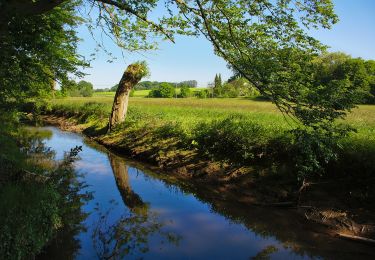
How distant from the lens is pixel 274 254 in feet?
23.1

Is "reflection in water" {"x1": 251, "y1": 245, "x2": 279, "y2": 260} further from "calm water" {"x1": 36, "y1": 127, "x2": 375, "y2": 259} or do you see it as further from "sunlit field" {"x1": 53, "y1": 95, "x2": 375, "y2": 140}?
"sunlit field" {"x1": 53, "y1": 95, "x2": 375, "y2": 140}

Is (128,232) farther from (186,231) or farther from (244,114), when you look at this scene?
(244,114)

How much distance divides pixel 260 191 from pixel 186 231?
304cm

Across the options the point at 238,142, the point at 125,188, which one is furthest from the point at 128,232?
the point at 238,142

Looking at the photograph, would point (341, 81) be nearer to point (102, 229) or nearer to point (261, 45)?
point (261, 45)

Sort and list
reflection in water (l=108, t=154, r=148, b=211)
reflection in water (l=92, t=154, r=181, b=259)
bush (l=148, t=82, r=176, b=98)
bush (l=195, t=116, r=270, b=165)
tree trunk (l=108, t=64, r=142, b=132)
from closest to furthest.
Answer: reflection in water (l=92, t=154, r=181, b=259) < reflection in water (l=108, t=154, r=148, b=211) < bush (l=195, t=116, r=270, b=165) < tree trunk (l=108, t=64, r=142, b=132) < bush (l=148, t=82, r=176, b=98)

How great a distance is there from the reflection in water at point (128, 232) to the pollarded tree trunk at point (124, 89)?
10.8 m

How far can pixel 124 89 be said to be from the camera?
20.5 m

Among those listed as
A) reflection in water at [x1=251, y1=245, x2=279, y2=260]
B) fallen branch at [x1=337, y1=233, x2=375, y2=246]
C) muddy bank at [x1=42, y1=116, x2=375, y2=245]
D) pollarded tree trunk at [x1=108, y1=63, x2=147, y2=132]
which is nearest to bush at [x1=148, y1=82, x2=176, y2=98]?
pollarded tree trunk at [x1=108, y1=63, x2=147, y2=132]

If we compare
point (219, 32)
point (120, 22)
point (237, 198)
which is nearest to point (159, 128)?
point (120, 22)

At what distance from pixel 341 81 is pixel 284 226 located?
361cm

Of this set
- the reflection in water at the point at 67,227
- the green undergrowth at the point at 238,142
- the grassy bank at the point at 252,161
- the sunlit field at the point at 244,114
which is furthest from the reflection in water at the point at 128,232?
the sunlit field at the point at 244,114

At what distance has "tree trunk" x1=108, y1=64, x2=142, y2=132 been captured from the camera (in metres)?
20.1

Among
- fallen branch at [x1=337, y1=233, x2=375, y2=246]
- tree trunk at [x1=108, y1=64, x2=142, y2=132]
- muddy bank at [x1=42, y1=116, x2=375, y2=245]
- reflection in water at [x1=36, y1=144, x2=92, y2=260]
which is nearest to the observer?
reflection in water at [x1=36, y1=144, x2=92, y2=260]
